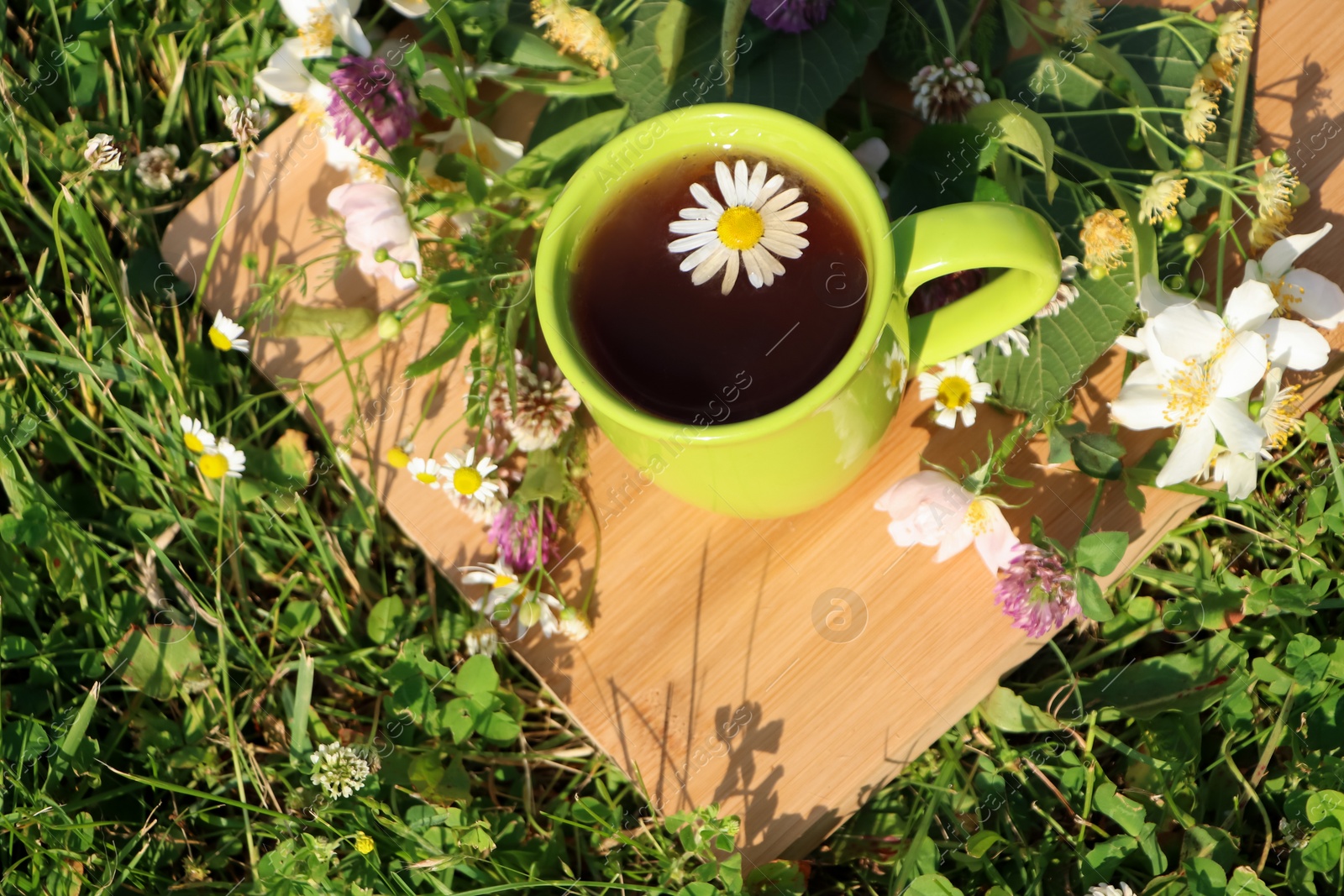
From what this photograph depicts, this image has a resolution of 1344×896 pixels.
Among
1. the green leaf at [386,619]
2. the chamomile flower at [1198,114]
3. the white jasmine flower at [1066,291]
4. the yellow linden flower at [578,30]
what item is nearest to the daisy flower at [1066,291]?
the white jasmine flower at [1066,291]

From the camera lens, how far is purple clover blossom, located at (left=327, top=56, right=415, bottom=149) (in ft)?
2.47

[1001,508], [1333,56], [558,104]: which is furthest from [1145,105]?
[558,104]

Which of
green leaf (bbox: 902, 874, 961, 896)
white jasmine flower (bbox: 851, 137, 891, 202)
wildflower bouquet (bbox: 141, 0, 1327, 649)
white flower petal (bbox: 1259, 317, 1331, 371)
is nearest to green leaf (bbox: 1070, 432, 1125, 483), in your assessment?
wildflower bouquet (bbox: 141, 0, 1327, 649)

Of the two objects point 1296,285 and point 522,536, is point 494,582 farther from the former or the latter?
point 1296,285

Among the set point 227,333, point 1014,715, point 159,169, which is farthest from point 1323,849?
point 159,169

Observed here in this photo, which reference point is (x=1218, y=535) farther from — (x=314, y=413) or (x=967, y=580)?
(x=314, y=413)

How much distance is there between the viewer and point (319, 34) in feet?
2.57

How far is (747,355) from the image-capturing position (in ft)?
1.95

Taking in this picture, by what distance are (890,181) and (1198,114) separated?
0.20 metres

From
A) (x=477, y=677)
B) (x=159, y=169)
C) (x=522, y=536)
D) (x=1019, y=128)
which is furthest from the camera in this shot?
(x=159, y=169)

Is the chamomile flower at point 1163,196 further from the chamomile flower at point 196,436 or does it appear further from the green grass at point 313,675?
the chamomile flower at point 196,436

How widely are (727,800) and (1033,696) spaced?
11.6 inches

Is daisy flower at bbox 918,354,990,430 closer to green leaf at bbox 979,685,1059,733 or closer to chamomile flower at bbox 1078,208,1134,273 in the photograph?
chamomile flower at bbox 1078,208,1134,273

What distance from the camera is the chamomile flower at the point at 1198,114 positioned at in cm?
70
